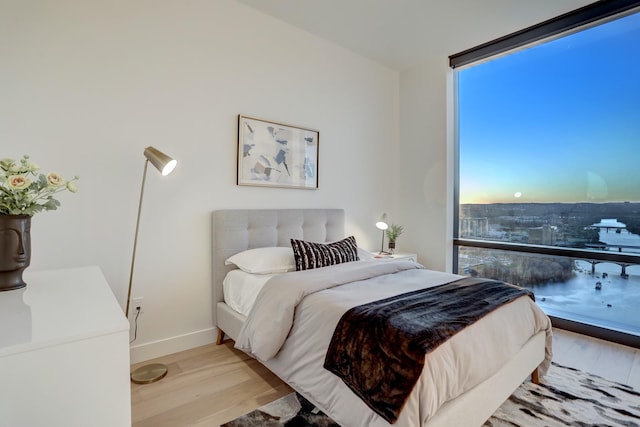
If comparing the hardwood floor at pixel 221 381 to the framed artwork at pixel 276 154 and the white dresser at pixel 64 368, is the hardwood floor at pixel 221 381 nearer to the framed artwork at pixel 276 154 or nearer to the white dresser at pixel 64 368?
the white dresser at pixel 64 368

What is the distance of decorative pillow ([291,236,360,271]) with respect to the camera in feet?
→ 8.29

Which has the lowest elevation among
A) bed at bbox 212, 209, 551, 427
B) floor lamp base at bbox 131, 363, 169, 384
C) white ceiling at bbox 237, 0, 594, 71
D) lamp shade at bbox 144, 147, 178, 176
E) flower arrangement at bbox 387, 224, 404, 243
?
floor lamp base at bbox 131, 363, 169, 384

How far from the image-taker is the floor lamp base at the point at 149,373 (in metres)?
2.11

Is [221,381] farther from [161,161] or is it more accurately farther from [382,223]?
[382,223]

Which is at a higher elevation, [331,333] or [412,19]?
[412,19]

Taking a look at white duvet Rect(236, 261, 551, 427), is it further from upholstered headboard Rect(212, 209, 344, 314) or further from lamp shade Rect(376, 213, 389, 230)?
lamp shade Rect(376, 213, 389, 230)

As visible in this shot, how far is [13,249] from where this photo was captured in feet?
4.33

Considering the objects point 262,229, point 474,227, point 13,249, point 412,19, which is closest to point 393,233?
point 474,227

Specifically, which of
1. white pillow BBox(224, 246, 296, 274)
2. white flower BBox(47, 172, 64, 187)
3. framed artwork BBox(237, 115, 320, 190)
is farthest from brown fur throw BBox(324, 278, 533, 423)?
framed artwork BBox(237, 115, 320, 190)

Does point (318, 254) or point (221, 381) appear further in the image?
point (318, 254)

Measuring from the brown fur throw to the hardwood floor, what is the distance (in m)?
0.73

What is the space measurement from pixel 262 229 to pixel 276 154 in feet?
2.40

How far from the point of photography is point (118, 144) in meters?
2.25

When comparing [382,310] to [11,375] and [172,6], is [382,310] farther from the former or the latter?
[172,6]
